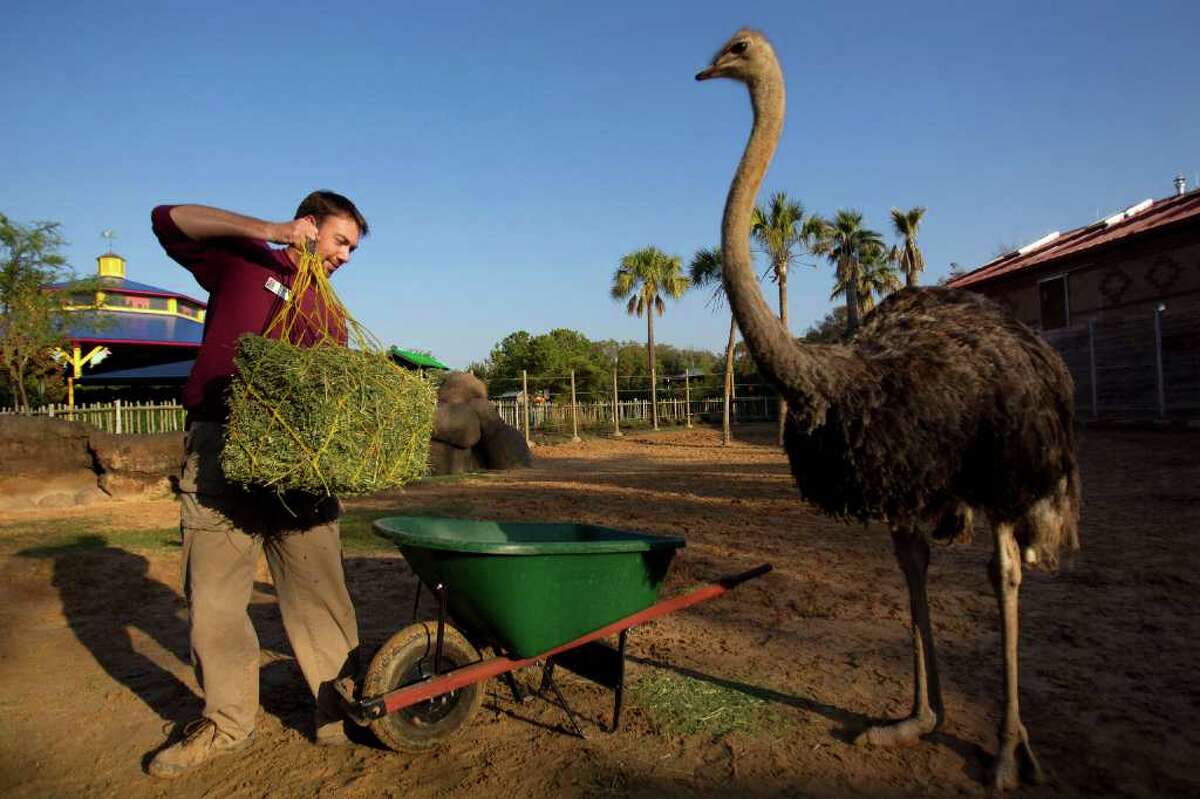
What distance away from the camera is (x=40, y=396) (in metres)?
20.8

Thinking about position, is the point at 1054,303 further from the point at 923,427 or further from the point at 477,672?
the point at 477,672

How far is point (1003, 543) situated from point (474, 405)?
12.2 m

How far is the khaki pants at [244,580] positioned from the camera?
2.69 metres

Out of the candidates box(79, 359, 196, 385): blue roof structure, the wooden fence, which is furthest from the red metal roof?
box(79, 359, 196, 385): blue roof structure

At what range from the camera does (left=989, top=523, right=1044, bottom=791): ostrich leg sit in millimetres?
2506

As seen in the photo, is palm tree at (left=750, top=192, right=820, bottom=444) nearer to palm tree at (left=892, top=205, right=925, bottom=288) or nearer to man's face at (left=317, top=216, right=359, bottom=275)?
palm tree at (left=892, top=205, right=925, bottom=288)

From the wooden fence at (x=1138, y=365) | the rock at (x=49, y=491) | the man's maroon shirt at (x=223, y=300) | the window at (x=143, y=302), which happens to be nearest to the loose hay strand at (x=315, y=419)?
the man's maroon shirt at (x=223, y=300)

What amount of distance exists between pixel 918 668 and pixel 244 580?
251cm

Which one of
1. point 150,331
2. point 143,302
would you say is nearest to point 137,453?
point 150,331

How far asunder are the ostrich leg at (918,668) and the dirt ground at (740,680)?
6 centimetres

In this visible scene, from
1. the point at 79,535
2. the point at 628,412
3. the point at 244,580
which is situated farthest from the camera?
the point at 628,412

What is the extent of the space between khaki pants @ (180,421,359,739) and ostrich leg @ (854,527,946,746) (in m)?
2.05

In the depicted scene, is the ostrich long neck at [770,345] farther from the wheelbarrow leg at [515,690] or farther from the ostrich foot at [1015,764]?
the wheelbarrow leg at [515,690]

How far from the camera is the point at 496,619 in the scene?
263 cm
